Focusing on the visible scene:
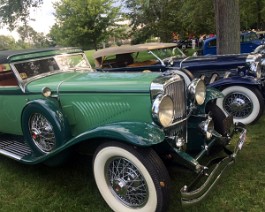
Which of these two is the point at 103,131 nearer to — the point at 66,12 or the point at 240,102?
the point at 240,102

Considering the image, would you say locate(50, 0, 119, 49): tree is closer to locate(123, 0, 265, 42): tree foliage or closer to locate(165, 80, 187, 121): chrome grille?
locate(123, 0, 265, 42): tree foliage

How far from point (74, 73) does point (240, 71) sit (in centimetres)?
314

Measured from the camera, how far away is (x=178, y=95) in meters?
3.04

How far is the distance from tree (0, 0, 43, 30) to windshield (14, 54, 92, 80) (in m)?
6.95

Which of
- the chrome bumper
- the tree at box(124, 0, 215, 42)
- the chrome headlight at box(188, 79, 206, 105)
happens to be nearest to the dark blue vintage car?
the chrome headlight at box(188, 79, 206, 105)

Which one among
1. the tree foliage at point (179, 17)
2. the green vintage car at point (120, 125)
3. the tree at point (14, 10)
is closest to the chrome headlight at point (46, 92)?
the green vintage car at point (120, 125)

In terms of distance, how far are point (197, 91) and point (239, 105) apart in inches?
77.1

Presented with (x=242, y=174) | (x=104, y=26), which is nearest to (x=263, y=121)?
(x=242, y=174)

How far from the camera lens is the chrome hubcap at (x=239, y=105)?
489 cm

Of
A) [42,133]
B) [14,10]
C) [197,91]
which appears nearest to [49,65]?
[42,133]

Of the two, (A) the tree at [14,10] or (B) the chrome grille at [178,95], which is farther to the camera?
(A) the tree at [14,10]

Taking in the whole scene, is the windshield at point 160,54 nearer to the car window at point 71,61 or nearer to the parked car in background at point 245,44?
the car window at point 71,61

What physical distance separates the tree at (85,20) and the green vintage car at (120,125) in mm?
18756

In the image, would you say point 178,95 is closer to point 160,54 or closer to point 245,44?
point 160,54
